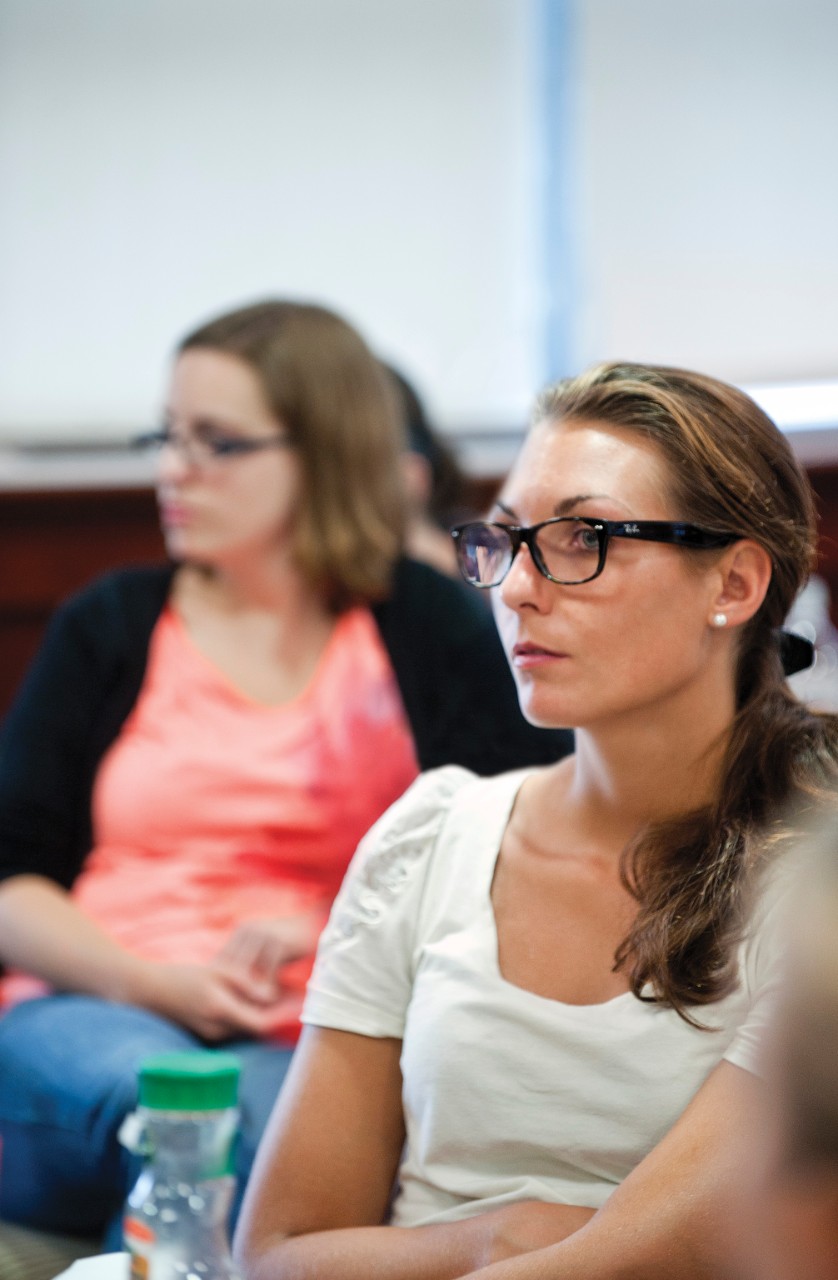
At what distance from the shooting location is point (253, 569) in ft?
5.92

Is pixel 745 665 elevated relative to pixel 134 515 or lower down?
elevated

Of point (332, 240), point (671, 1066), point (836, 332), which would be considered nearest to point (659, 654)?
point (671, 1066)

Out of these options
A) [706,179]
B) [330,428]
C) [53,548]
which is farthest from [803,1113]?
[706,179]

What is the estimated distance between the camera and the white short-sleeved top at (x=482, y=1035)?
0.89m

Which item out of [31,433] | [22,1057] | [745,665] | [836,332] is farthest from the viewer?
[31,433]

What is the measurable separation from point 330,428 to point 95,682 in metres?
0.43

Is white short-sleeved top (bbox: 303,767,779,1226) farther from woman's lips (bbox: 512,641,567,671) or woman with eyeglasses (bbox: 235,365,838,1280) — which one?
woman's lips (bbox: 512,641,567,671)

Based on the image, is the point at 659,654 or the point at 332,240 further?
the point at 332,240

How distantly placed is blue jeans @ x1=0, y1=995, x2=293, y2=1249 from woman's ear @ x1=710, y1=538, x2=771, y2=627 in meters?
0.59

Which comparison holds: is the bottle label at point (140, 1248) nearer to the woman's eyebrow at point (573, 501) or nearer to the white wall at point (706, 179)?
the woman's eyebrow at point (573, 501)

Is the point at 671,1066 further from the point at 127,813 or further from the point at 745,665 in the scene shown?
the point at 127,813

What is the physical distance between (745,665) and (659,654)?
0.35ft

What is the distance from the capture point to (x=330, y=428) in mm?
1800

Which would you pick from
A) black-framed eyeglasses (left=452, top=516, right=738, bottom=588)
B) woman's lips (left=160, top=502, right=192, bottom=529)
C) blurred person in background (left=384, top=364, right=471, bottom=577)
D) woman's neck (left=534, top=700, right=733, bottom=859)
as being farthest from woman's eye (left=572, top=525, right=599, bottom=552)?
blurred person in background (left=384, top=364, right=471, bottom=577)
